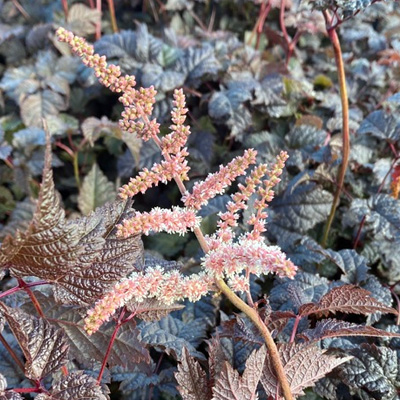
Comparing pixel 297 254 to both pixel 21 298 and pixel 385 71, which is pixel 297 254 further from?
pixel 385 71

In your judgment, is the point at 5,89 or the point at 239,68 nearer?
the point at 239,68

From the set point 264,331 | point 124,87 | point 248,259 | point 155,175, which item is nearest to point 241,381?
point 264,331

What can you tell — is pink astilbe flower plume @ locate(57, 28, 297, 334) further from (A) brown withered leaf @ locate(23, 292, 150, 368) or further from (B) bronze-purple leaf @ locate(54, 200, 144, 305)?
(A) brown withered leaf @ locate(23, 292, 150, 368)

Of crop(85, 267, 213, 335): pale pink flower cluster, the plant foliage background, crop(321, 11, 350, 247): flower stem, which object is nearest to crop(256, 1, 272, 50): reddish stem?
the plant foliage background

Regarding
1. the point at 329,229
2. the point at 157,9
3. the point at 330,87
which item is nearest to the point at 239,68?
the point at 330,87

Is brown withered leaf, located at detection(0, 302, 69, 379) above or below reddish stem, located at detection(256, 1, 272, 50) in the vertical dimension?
below
